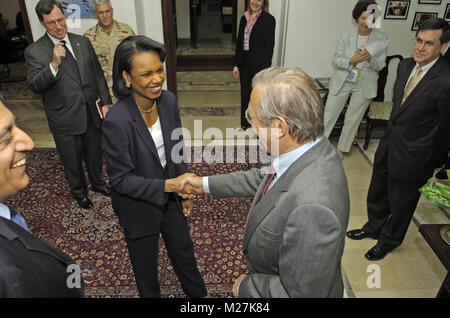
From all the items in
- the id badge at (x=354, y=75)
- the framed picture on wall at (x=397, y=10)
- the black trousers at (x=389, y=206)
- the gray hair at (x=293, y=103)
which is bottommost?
the black trousers at (x=389, y=206)

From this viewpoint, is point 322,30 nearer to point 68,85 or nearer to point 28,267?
point 68,85

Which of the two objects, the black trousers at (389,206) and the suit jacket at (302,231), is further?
the black trousers at (389,206)

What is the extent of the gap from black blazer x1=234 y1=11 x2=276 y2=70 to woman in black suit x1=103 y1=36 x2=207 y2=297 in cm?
297

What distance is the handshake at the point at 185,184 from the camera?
209 centimetres

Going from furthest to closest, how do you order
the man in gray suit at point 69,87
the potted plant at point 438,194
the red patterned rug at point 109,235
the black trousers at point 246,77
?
the black trousers at point 246,77
the man in gray suit at point 69,87
the red patterned rug at point 109,235
the potted plant at point 438,194

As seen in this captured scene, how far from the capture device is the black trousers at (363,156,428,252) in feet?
9.54

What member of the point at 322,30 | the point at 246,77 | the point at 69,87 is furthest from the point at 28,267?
the point at 322,30

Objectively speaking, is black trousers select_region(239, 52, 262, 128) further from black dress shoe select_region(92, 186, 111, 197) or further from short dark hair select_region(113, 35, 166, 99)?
short dark hair select_region(113, 35, 166, 99)

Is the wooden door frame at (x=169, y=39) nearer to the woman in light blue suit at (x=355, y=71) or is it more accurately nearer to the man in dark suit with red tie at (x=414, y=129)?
the woman in light blue suit at (x=355, y=71)

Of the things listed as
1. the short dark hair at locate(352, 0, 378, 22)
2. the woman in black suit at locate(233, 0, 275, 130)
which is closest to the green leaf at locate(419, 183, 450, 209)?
the short dark hair at locate(352, 0, 378, 22)

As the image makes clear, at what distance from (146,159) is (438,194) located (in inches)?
70.6

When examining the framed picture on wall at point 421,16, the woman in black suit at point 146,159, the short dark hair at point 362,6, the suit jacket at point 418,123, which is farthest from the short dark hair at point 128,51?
the framed picture on wall at point 421,16

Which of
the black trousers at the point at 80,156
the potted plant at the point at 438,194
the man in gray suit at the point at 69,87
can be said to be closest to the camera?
the potted plant at the point at 438,194
